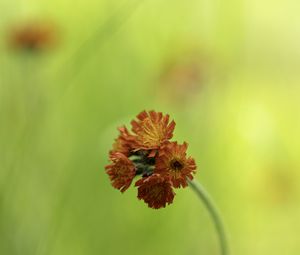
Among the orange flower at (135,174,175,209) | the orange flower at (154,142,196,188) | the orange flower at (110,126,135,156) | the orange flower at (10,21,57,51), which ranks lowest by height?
the orange flower at (135,174,175,209)

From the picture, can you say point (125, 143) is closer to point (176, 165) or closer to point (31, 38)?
point (176, 165)

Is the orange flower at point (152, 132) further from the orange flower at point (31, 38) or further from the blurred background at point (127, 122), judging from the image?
the orange flower at point (31, 38)

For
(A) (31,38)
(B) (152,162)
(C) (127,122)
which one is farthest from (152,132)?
(A) (31,38)

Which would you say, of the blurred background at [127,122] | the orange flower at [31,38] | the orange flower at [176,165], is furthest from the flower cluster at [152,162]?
the orange flower at [31,38]

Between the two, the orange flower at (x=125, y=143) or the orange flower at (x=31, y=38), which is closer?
the orange flower at (x=125, y=143)

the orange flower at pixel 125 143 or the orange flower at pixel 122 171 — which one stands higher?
the orange flower at pixel 125 143

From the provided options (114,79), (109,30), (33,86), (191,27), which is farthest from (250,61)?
(109,30)

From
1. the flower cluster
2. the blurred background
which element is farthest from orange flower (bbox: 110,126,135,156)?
the blurred background

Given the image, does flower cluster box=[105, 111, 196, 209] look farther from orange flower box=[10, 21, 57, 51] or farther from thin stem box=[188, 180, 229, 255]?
orange flower box=[10, 21, 57, 51]
